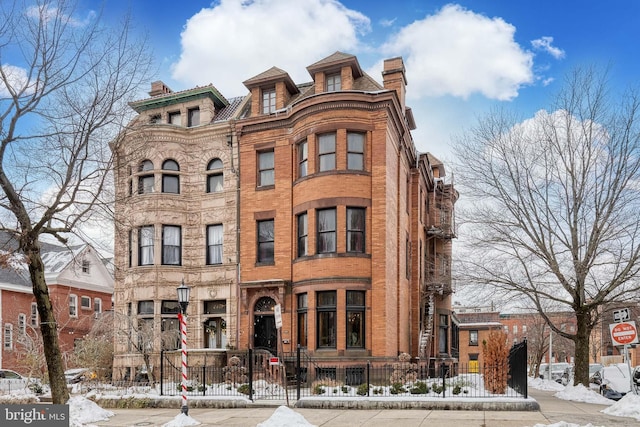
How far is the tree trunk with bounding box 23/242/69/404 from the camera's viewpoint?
16.0 meters

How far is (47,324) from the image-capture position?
16.1 m

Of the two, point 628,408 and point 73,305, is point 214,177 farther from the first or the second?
point 73,305

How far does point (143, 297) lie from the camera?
2855 centimetres

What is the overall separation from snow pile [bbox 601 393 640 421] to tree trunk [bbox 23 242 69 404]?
572 inches

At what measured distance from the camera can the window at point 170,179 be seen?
29.6 meters

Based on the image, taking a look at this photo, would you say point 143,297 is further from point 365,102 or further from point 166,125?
point 365,102

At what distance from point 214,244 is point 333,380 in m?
9.43

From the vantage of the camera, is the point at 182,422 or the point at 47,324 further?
the point at 47,324

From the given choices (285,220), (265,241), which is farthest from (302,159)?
(265,241)

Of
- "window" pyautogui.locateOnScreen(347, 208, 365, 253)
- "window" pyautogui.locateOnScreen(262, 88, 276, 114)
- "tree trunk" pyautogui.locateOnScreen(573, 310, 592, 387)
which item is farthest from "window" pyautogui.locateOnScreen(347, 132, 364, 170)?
"tree trunk" pyautogui.locateOnScreen(573, 310, 592, 387)

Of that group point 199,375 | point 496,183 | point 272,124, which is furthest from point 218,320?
point 496,183

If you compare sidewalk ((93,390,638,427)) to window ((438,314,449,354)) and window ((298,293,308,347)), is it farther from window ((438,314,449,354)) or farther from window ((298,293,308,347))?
window ((438,314,449,354))

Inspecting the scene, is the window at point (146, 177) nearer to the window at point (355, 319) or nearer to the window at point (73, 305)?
the window at point (355, 319)

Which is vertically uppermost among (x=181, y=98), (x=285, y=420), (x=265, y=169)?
(x=181, y=98)
